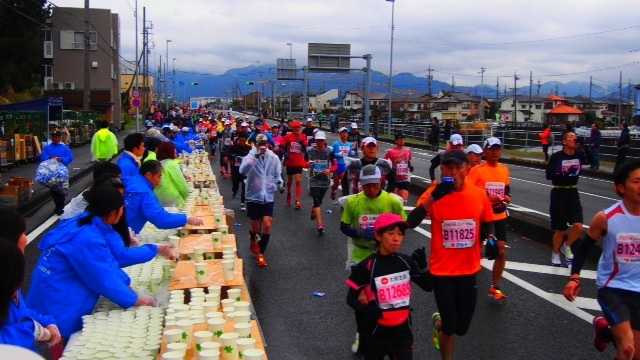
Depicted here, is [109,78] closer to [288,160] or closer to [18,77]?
[18,77]

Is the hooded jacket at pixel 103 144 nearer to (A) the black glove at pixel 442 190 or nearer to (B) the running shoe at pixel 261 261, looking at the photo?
(B) the running shoe at pixel 261 261

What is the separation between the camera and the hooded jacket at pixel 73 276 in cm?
437

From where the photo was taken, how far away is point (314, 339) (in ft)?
21.9

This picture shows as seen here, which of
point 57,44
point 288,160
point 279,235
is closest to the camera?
point 279,235

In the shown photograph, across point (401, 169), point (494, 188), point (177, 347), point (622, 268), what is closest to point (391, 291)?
point (177, 347)

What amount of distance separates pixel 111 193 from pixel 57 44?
58246 mm

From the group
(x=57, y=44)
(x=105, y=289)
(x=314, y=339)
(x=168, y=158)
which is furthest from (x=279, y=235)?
(x=57, y=44)

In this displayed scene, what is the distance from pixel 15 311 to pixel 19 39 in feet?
159

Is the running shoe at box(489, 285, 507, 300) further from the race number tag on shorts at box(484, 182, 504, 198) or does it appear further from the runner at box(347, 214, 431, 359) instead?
the runner at box(347, 214, 431, 359)

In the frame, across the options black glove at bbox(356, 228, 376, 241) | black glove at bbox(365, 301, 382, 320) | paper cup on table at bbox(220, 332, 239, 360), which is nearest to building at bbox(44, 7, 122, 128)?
black glove at bbox(356, 228, 376, 241)

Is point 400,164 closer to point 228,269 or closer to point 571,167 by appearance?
point 571,167

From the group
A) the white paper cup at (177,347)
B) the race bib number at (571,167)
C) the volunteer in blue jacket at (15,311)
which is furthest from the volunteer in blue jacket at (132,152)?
the race bib number at (571,167)

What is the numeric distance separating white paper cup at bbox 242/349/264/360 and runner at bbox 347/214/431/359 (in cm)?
109

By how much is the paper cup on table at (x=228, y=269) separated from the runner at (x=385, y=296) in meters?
1.24
